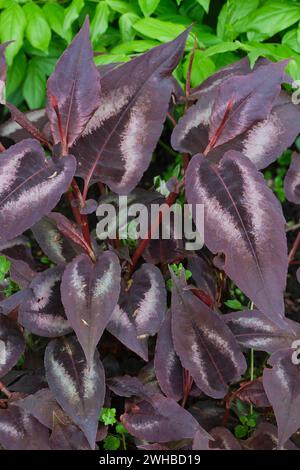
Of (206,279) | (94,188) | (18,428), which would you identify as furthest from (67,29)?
(18,428)

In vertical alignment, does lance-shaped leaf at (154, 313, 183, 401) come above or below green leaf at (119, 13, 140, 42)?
below

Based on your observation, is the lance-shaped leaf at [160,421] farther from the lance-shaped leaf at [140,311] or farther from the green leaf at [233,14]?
the green leaf at [233,14]

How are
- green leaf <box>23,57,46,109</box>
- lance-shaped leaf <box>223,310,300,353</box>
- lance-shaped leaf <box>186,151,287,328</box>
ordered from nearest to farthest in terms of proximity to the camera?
lance-shaped leaf <box>186,151,287,328</box>
lance-shaped leaf <box>223,310,300,353</box>
green leaf <box>23,57,46,109</box>

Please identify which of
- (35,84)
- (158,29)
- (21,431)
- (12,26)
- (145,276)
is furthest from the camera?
(35,84)

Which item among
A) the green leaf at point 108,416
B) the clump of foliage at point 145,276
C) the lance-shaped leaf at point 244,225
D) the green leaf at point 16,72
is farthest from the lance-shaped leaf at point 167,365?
the green leaf at point 16,72

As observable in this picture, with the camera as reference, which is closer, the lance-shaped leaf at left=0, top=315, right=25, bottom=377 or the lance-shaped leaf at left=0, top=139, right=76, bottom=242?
the lance-shaped leaf at left=0, top=139, right=76, bottom=242

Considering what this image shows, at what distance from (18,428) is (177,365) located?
1.01 feet

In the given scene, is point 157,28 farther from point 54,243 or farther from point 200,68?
point 54,243

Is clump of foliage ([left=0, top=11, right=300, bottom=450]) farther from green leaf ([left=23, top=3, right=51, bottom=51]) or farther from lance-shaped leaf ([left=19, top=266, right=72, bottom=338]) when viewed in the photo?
green leaf ([left=23, top=3, right=51, bottom=51])

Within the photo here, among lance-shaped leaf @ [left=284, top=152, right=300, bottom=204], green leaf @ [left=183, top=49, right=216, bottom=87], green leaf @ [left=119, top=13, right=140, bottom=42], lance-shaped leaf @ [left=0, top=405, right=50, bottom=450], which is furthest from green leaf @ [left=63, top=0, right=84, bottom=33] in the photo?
lance-shaped leaf @ [left=0, top=405, right=50, bottom=450]

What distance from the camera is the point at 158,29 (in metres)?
1.52

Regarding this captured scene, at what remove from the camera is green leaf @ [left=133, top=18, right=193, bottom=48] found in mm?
1502

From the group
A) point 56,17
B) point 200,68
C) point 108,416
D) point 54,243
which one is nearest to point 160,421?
point 108,416

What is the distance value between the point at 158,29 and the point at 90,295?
721mm
